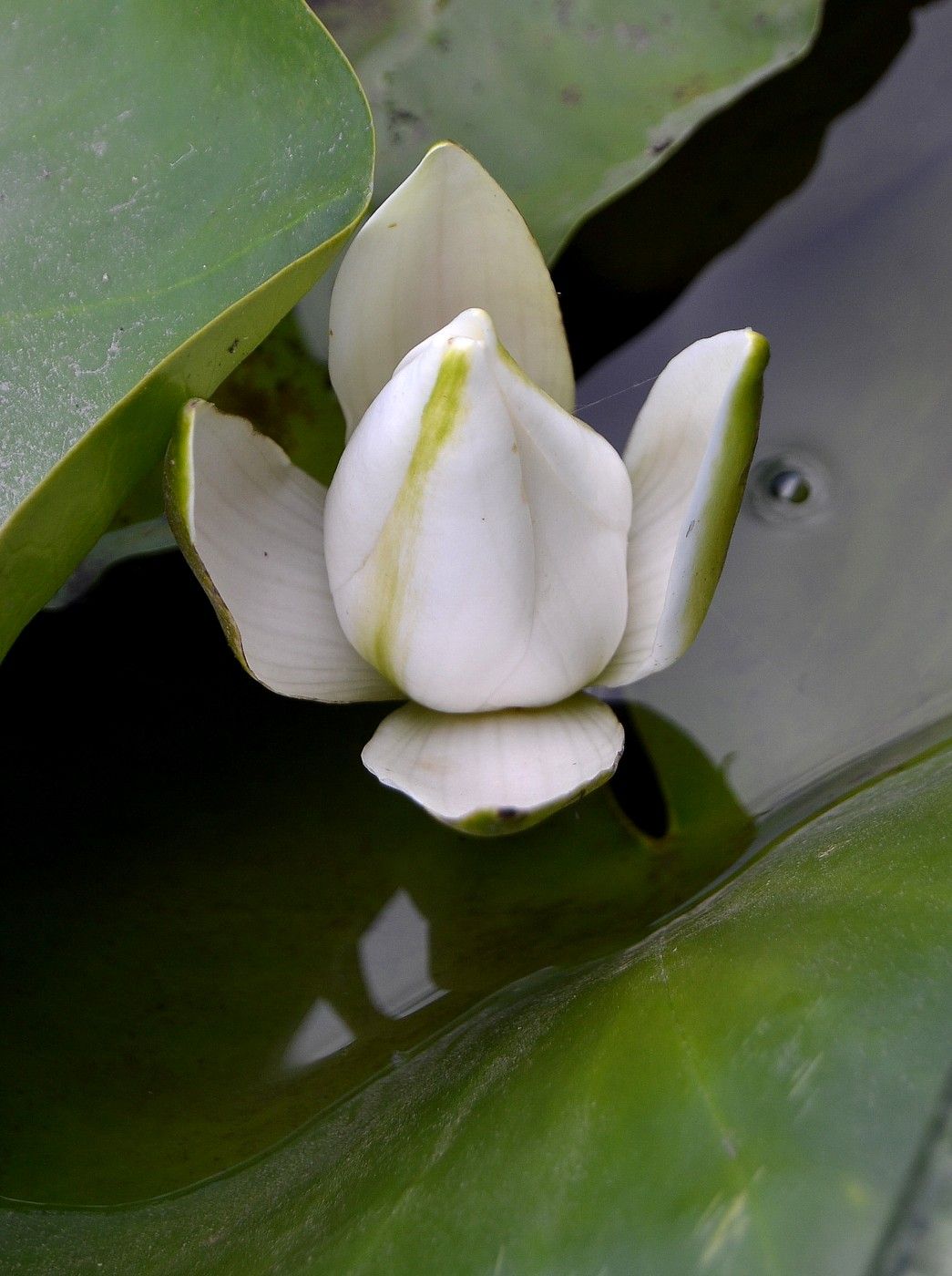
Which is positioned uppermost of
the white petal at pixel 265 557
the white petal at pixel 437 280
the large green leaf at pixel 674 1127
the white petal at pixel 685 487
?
the white petal at pixel 437 280

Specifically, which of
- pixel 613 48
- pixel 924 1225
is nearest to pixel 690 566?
pixel 924 1225

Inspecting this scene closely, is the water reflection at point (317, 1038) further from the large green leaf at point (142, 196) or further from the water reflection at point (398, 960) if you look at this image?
the large green leaf at point (142, 196)

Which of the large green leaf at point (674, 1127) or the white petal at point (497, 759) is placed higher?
the white petal at point (497, 759)

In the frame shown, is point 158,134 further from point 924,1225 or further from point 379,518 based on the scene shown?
point 924,1225

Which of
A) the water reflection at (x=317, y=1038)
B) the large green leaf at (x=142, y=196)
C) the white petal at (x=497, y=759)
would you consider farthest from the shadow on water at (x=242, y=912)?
the large green leaf at (x=142, y=196)

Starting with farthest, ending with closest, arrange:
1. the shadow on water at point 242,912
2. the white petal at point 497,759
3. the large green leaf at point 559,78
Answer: the large green leaf at point 559,78 → the shadow on water at point 242,912 → the white petal at point 497,759

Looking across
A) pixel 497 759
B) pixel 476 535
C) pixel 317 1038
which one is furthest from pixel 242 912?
pixel 476 535
